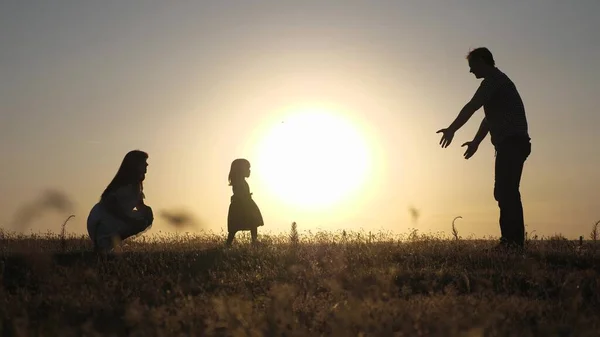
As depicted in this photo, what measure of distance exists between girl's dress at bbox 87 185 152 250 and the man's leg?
5613 mm

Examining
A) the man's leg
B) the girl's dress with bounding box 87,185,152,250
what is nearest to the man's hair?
the man's leg

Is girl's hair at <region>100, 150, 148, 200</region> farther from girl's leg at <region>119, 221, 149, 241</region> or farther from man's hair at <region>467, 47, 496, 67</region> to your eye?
man's hair at <region>467, 47, 496, 67</region>

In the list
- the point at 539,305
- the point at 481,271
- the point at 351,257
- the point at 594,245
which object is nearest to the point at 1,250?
the point at 351,257

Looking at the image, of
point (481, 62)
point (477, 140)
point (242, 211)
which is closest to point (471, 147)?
point (477, 140)

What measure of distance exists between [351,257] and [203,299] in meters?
3.48

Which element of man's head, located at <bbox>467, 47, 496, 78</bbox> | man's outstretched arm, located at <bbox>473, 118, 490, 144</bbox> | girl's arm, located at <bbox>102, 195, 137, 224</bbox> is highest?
man's head, located at <bbox>467, 47, 496, 78</bbox>

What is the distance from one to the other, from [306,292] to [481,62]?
5622mm

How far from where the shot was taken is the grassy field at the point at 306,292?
16.9 ft

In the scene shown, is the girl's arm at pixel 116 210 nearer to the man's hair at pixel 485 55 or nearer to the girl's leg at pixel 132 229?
the girl's leg at pixel 132 229

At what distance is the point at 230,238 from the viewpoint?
45.7 feet

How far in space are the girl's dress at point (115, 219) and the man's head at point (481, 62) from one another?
5.61 m

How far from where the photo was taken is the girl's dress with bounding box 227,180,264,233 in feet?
45.9

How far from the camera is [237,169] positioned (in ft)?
46.9

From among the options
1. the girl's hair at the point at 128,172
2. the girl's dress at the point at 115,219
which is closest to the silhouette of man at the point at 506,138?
the girl's hair at the point at 128,172
